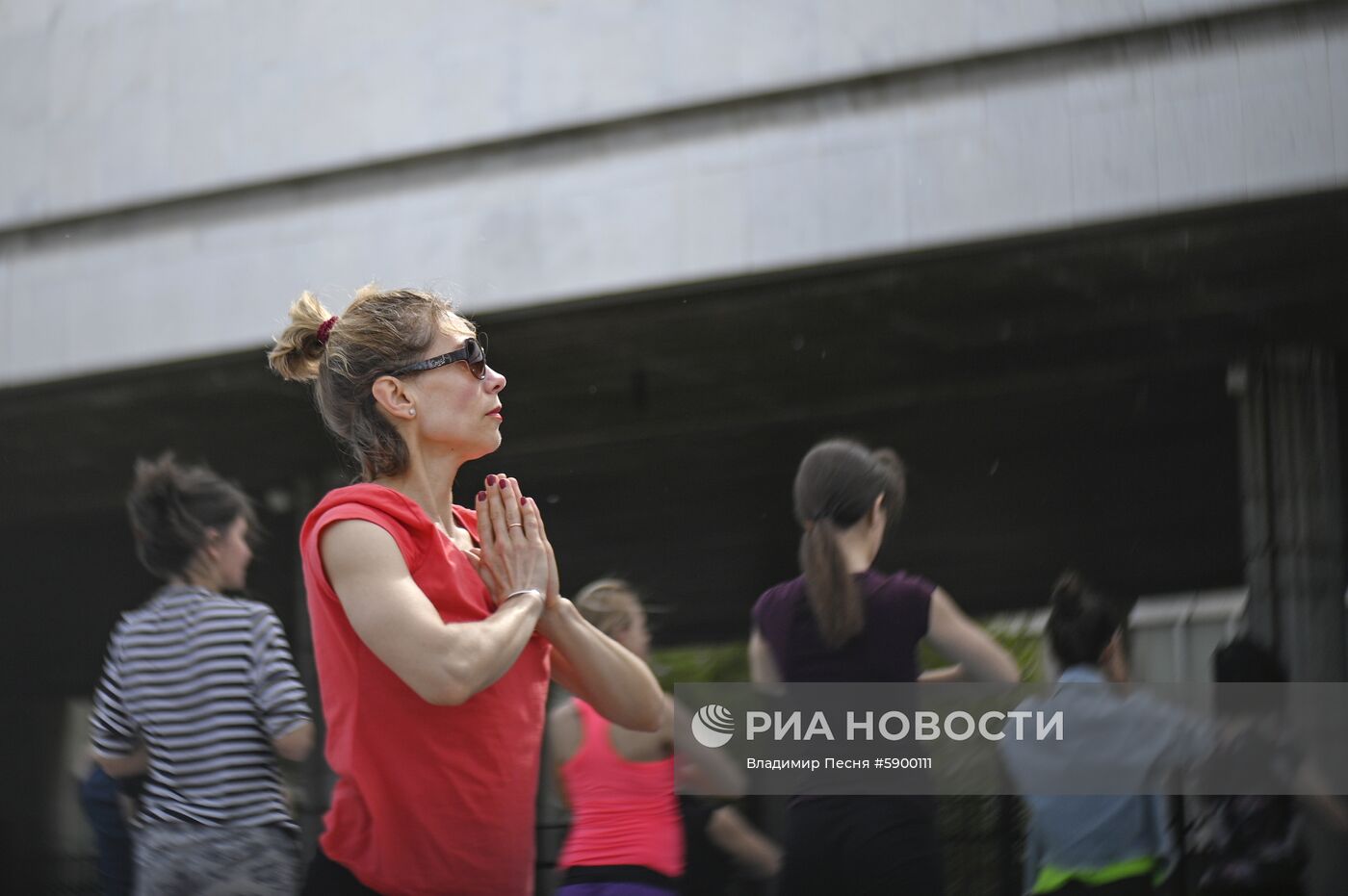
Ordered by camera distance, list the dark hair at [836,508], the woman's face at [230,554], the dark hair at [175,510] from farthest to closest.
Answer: the dark hair at [175,510], the woman's face at [230,554], the dark hair at [836,508]

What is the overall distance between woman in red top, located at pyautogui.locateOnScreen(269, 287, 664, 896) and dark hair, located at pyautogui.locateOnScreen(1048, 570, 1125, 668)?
1139 millimetres

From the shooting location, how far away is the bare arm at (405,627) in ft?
6.39

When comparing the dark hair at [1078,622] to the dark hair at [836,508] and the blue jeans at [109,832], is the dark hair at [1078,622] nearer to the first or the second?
the dark hair at [836,508]

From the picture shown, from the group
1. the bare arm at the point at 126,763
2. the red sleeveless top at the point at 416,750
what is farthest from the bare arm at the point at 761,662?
the bare arm at the point at 126,763

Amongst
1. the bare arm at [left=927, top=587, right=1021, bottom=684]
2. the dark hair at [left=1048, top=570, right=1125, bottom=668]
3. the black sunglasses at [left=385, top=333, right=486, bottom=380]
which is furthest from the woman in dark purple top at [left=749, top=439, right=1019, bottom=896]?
the black sunglasses at [left=385, top=333, right=486, bottom=380]

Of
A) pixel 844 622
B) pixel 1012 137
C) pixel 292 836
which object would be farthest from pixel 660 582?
pixel 1012 137

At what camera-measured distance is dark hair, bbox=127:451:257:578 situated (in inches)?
153

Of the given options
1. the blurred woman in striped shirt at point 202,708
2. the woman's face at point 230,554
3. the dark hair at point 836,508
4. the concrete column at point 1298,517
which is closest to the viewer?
the concrete column at point 1298,517

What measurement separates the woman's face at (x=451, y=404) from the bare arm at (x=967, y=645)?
4.28 ft

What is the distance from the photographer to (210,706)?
11.9 ft

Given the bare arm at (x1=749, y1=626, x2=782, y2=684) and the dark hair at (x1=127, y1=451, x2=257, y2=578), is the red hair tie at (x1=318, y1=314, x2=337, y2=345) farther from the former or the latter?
the dark hair at (x1=127, y1=451, x2=257, y2=578)

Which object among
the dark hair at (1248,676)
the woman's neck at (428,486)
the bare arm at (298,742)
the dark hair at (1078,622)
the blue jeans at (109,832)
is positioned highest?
the woman's neck at (428,486)

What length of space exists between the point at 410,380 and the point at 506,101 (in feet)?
5.72

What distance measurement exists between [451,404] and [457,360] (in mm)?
64
